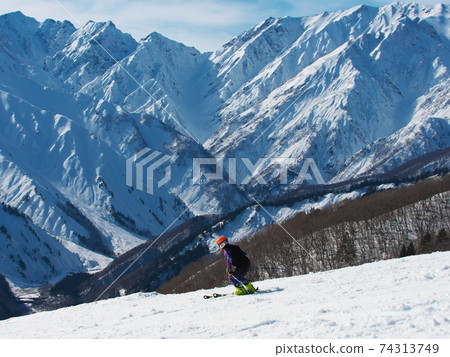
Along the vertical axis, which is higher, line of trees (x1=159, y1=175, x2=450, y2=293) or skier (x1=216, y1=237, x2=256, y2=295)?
line of trees (x1=159, y1=175, x2=450, y2=293)

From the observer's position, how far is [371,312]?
60.1 feet

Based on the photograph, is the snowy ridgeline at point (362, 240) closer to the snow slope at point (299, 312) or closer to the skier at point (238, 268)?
the snow slope at point (299, 312)

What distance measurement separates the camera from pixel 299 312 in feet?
64.6

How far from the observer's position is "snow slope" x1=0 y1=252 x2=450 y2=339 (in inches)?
675

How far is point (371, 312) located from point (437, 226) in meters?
88.5

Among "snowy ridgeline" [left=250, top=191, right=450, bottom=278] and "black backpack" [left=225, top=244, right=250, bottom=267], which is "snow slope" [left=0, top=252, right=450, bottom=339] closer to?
"black backpack" [left=225, top=244, right=250, bottom=267]

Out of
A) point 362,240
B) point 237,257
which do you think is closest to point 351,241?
point 362,240

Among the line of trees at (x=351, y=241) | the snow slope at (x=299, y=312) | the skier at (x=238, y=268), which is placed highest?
the line of trees at (x=351, y=241)

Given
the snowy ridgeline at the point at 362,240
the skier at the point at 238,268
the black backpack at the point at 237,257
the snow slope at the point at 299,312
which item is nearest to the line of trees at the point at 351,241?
the snowy ridgeline at the point at 362,240

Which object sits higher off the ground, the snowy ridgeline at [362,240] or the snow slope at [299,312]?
the snowy ridgeline at [362,240]

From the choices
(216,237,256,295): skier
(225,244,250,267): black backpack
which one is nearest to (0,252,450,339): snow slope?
(216,237,256,295): skier

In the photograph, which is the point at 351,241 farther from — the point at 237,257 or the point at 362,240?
the point at 237,257

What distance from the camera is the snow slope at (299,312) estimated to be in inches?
675
